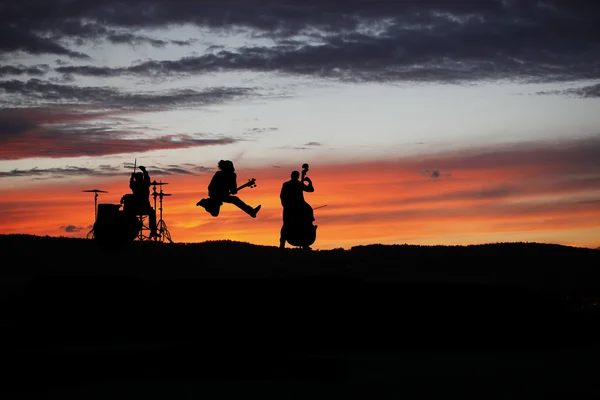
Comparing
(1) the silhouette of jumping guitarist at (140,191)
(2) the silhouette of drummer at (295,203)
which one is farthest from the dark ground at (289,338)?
(1) the silhouette of jumping guitarist at (140,191)

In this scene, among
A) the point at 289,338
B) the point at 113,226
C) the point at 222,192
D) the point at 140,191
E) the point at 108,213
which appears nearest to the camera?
the point at 289,338

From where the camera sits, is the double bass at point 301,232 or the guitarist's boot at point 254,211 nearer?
the guitarist's boot at point 254,211

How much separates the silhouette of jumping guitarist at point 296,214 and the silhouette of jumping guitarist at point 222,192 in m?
1.18

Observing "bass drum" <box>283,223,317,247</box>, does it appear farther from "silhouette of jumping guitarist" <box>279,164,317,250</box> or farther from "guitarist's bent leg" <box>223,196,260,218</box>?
"guitarist's bent leg" <box>223,196,260,218</box>

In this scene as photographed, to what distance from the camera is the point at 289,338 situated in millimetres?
13383

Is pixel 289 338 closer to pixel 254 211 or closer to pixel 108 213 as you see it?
pixel 254 211

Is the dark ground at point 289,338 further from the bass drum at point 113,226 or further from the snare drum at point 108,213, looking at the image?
the snare drum at point 108,213

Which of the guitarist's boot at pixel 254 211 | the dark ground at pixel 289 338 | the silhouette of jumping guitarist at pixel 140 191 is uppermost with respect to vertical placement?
the silhouette of jumping guitarist at pixel 140 191

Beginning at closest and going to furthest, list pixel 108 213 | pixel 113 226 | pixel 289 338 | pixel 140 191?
pixel 289 338 → pixel 113 226 → pixel 108 213 → pixel 140 191

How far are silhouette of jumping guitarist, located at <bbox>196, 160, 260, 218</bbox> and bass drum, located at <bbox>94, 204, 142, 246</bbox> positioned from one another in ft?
14.1

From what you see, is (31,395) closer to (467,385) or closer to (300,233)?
(467,385)

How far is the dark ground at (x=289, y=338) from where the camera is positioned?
10609mm

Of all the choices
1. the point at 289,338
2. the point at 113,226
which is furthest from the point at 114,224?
the point at 289,338

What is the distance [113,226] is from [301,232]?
22.3 ft
